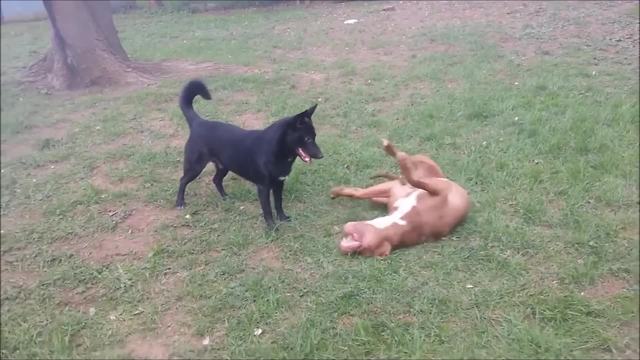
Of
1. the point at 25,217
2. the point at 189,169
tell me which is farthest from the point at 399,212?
the point at 25,217

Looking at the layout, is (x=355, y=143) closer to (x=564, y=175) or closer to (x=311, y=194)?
(x=311, y=194)

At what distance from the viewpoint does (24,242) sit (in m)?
3.76

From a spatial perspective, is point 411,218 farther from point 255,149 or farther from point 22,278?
point 22,278

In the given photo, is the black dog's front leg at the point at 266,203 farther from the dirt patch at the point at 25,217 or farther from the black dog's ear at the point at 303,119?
the dirt patch at the point at 25,217

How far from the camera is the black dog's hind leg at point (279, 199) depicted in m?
4.00

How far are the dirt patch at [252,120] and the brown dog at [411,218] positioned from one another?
2289 millimetres

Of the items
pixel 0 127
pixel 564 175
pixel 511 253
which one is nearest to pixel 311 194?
pixel 511 253

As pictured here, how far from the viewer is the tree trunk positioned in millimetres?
6888

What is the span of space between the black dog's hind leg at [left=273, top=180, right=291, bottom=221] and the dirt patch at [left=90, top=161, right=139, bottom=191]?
143cm

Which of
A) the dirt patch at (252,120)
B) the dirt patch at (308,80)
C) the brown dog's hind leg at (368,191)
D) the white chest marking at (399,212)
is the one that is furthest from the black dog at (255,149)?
the dirt patch at (308,80)

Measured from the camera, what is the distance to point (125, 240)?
13.0 feet

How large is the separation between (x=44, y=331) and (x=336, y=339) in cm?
159

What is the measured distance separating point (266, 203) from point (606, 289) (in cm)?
219

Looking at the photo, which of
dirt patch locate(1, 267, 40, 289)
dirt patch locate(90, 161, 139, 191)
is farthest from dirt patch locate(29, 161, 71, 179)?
dirt patch locate(1, 267, 40, 289)
